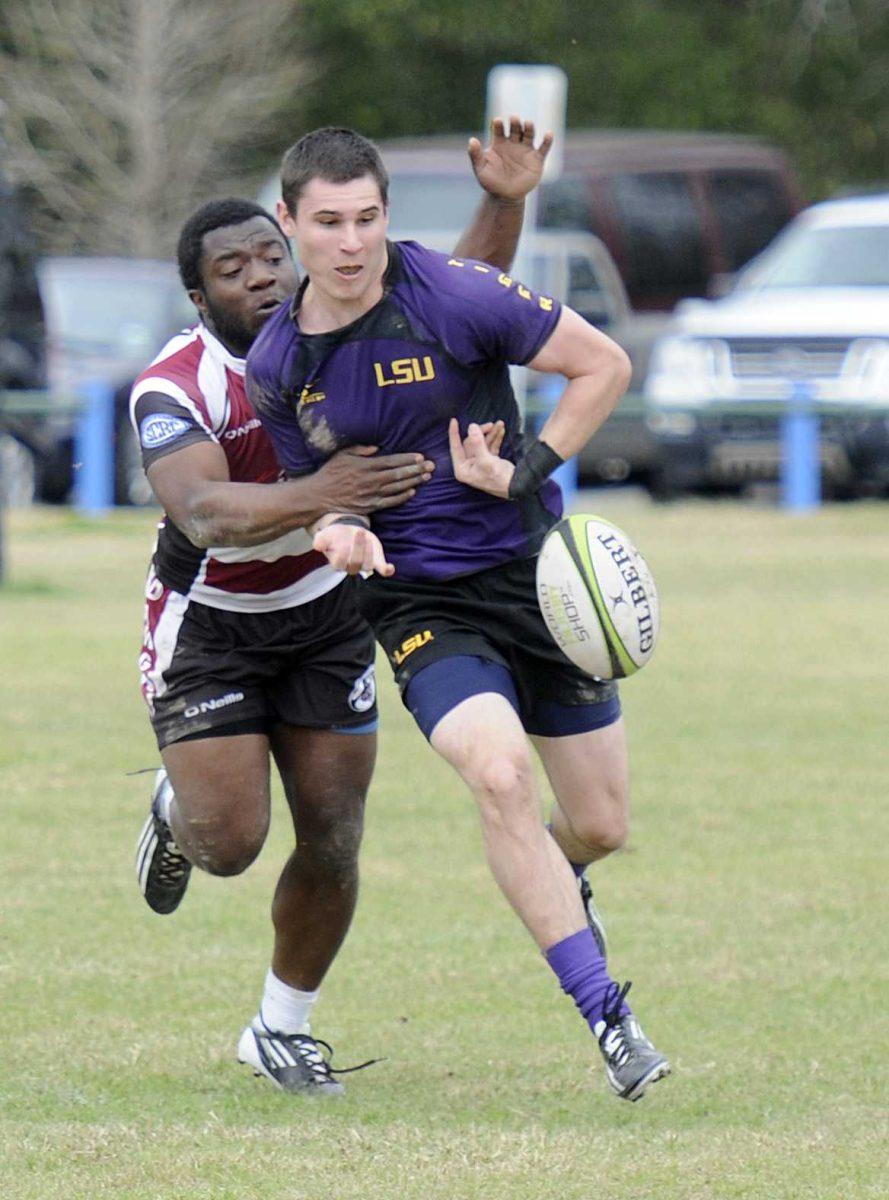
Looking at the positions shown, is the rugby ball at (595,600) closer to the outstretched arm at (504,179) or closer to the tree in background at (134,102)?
the outstretched arm at (504,179)

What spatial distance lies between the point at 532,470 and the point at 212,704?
102 centimetres

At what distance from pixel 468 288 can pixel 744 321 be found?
15.4 metres

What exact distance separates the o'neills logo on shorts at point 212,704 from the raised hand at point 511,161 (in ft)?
4.88

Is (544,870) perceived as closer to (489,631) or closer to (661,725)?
(489,631)

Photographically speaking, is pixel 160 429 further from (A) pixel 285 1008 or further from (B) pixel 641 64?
(B) pixel 641 64

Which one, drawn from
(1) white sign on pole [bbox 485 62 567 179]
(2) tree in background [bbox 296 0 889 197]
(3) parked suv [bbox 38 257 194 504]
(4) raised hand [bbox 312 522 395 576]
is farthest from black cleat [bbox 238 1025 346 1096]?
(2) tree in background [bbox 296 0 889 197]

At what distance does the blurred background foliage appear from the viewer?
31.5 m

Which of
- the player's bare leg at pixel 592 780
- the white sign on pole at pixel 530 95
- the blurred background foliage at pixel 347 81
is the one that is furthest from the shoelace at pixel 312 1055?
the blurred background foliage at pixel 347 81

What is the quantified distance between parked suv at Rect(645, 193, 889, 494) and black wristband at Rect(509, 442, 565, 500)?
14.6m

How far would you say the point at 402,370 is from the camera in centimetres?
561

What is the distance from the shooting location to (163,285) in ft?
73.7

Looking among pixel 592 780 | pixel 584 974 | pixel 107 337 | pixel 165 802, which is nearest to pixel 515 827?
pixel 584 974

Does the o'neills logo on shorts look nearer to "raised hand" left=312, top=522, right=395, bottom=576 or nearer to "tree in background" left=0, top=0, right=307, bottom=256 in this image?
"raised hand" left=312, top=522, right=395, bottom=576

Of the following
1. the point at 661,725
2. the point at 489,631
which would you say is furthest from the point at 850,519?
the point at 489,631
